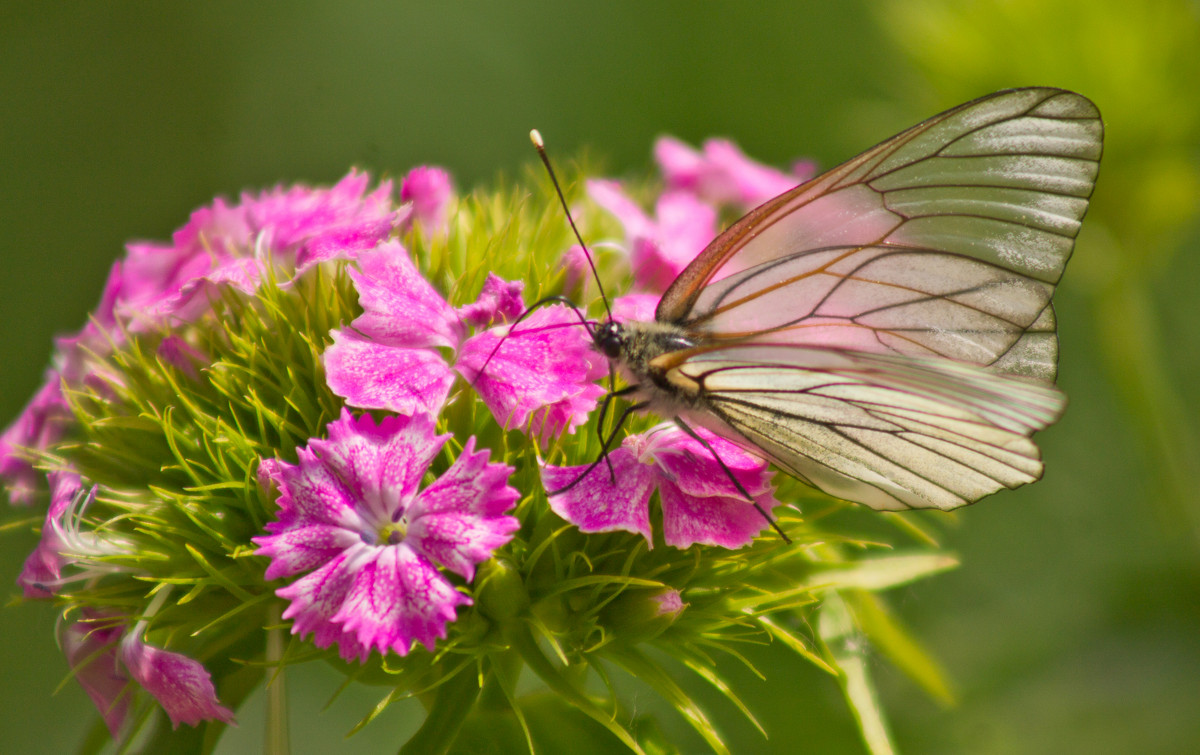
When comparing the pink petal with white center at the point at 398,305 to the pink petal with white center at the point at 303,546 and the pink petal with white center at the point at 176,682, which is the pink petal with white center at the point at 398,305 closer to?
the pink petal with white center at the point at 303,546

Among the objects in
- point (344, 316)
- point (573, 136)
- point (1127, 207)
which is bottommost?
point (344, 316)

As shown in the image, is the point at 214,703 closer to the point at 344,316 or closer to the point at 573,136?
the point at 344,316

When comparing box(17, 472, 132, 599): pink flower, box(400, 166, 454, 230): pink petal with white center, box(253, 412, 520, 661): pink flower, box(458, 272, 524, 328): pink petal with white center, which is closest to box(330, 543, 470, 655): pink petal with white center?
box(253, 412, 520, 661): pink flower

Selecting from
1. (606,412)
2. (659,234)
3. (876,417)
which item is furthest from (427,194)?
(876,417)

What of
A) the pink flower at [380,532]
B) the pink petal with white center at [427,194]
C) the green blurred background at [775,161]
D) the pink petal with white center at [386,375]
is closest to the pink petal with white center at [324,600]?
the pink flower at [380,532]

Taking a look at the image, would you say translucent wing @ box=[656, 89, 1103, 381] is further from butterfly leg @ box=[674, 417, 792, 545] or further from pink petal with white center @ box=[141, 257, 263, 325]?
pink petal with white center @ box=[141, 257, 263, 325]

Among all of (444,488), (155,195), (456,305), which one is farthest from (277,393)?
(155,195)
